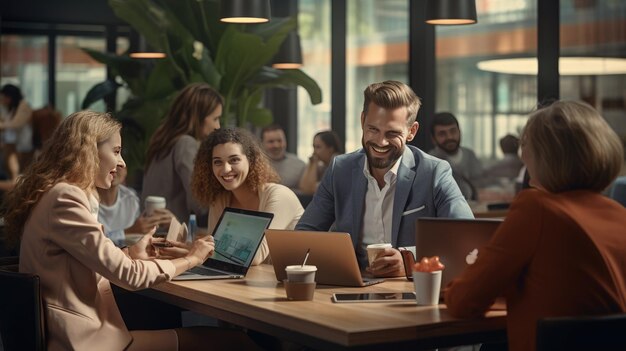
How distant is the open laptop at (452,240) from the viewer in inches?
118

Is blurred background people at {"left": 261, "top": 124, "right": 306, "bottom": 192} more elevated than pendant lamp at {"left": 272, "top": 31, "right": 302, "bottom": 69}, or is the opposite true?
pendant lamp at {"left": 272, "top": 31, "right": 302, "bottom": 69}

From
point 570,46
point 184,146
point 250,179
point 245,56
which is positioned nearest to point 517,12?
point 570,46

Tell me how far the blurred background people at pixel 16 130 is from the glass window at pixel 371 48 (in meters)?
5.02

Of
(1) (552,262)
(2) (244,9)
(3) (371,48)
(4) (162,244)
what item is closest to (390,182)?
(4) (162,244)

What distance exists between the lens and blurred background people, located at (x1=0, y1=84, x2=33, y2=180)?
13.3 meters

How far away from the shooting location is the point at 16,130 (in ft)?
43.7

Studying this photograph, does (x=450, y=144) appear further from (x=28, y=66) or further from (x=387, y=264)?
(x=28, y=66)

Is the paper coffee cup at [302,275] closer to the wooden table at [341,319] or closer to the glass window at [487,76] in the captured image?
the wooden table at [341,319]

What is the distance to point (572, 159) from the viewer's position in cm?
270

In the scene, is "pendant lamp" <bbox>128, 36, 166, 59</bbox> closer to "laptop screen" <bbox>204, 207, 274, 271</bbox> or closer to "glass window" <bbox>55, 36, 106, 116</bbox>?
"glass window" <bbox>55, 36, 106, 116</bbox>

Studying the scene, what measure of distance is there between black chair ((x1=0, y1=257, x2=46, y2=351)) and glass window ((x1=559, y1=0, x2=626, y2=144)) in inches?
187

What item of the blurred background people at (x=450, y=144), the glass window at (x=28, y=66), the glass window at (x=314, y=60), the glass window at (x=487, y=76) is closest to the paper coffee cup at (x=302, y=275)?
the blurred background people at (x=450, y=144)

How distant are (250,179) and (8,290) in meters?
1.50

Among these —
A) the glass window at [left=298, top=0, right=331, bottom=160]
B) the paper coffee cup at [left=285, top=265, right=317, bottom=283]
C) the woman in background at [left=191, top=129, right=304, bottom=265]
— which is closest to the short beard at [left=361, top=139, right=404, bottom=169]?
the woman in background at [left=191, top=129, right=304, bottom=265]
